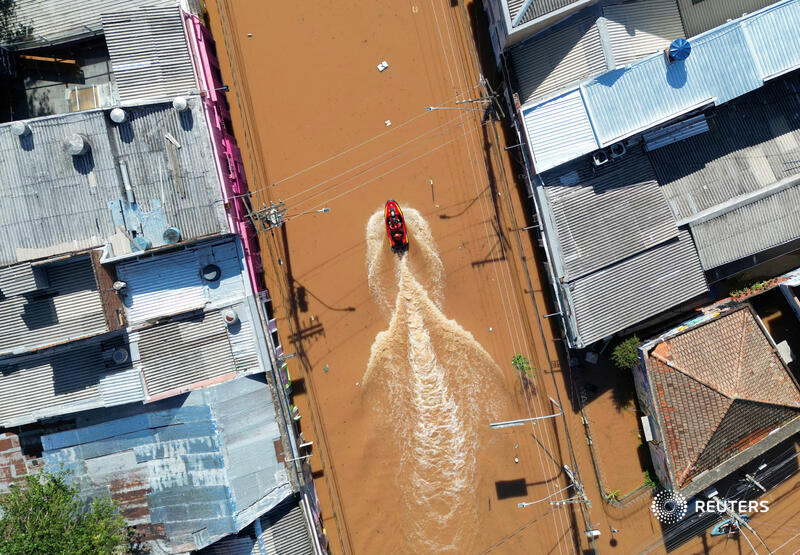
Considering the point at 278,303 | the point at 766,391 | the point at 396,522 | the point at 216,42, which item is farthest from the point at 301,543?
the point at 216,42

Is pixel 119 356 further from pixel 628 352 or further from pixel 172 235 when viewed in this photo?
pixel 628 352

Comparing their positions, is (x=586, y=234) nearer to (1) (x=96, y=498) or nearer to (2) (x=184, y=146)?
(2) (x=184, y=146)

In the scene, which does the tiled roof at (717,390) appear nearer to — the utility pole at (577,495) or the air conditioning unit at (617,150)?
the utility pole at (577,495)

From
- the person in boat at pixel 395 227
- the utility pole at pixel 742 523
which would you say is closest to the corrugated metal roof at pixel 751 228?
the utility pole at pixel 742 523

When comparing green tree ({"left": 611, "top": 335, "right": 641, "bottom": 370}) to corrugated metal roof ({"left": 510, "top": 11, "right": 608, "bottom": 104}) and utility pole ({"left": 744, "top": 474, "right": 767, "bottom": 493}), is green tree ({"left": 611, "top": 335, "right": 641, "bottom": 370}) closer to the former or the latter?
utility pole ({"left": 744, "top": 474, "right": 767, "bottom": 493})

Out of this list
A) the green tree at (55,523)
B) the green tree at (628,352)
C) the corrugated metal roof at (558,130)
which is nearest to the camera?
the green tree at (55,523)

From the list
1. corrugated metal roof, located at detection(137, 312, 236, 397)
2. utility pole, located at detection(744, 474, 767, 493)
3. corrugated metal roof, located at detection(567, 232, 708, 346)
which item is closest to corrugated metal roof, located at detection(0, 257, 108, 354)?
corrugated metal roof, located at detection(137, 312, 236, 397)
